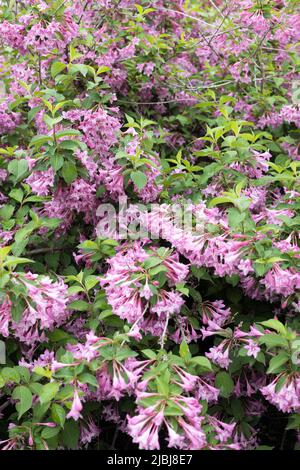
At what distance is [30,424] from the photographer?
2396mm

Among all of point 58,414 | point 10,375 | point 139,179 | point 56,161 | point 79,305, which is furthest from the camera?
point 139,179

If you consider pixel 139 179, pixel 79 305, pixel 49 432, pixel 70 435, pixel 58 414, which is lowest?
pixel 70 435

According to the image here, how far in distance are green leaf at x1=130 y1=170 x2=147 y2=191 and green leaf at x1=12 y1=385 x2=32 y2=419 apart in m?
1.13

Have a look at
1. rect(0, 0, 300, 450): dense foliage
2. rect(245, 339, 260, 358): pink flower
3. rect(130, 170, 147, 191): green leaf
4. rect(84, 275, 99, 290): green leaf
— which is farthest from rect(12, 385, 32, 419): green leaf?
rect(130, 170, 147, 191): green leaf

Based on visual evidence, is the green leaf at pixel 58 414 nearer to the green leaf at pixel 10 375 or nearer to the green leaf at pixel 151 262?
the green leaf at pixel 10 375

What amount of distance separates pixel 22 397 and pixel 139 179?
1.21 m

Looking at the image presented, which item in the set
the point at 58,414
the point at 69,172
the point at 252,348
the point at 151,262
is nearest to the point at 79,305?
the point at 151,262

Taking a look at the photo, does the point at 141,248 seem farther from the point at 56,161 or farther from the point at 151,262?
the point at 56,161

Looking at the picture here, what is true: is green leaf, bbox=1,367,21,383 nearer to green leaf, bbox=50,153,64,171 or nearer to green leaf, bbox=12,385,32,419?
green leaf, bbox=12,385,32,419

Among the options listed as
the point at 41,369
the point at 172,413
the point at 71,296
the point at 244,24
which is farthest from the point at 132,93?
the point at 172,413

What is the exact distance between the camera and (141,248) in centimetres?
285

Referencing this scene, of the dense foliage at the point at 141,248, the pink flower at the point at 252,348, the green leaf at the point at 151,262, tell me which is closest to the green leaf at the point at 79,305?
the dense foliage at the point at 141,248

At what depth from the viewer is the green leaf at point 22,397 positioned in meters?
2.37

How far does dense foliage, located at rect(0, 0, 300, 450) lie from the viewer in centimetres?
237
